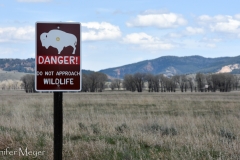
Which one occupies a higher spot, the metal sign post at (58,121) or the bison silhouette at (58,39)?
the bison silhouette at (58,39)

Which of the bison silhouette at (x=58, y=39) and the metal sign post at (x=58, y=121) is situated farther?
the metal sign post at (x=58, y=121)

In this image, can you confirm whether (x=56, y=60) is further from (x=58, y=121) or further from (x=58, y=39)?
(x=58, y=121)

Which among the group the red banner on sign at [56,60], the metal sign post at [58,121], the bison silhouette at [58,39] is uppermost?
the bison silhouette at [58,39]

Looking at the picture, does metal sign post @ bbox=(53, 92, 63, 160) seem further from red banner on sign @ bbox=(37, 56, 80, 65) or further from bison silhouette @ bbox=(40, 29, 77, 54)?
bison silhouette @ bbox=(40, 29, 77, 54)

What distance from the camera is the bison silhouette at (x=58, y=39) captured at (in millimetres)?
5305

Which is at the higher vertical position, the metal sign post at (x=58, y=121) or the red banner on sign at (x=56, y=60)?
the red banner on sign at (x=56, y=60)

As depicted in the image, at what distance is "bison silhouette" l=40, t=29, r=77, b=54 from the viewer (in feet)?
17.4

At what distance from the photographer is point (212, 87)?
12369 centimetres

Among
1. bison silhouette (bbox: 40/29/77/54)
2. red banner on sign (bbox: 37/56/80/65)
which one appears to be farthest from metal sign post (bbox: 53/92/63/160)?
bison silhouette (bbox: 40/29/77/54)

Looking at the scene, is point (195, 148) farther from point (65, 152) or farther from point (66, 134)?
point (66, 134)

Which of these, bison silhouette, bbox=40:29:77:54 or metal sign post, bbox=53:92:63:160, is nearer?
bison silhouette, bbox=40:29:77:54

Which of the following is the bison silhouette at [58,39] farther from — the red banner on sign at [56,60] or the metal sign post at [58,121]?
the metal sign post at [58,121]

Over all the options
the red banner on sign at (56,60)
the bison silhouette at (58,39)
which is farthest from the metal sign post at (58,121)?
the bison silhouette at (58,39)

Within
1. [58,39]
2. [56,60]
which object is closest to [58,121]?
[56,60]
